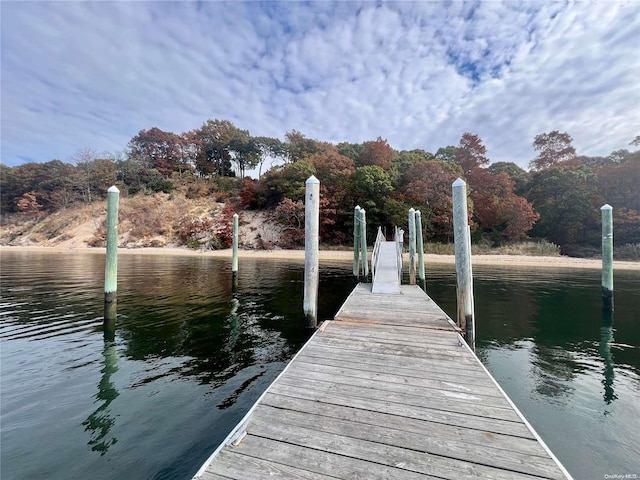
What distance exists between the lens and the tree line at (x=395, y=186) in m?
26.6

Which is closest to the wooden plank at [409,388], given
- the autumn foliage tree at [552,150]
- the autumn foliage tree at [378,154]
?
the autumn foliage tree at [378,154]

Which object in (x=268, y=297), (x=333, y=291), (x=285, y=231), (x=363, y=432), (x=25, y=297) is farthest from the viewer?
(x=285, y=231)

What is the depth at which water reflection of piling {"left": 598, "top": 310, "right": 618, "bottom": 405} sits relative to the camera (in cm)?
449

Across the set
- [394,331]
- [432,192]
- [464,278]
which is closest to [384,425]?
[394,331]

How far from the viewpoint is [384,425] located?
2422mm

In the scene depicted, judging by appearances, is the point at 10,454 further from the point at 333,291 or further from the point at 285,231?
A: the point at 285,231

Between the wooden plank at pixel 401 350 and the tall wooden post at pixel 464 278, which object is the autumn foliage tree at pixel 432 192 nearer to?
the tall wooden post at pixel 464 278

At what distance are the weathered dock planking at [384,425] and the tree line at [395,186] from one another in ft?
80.9

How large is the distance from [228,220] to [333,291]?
2245cm

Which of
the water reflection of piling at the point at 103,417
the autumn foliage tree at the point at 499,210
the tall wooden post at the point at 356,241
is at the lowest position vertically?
the water reflection of piling at the point at 103,417

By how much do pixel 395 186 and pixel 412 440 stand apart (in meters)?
29.7

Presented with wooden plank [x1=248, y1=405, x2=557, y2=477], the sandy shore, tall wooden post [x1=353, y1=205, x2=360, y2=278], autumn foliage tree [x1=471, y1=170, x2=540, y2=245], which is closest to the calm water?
wooden plank [x1=248, y1=405, x2=557, y2=477]

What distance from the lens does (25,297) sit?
980 centimetres

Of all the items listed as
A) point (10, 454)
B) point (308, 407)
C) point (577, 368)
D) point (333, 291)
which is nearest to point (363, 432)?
point (308, 407)
